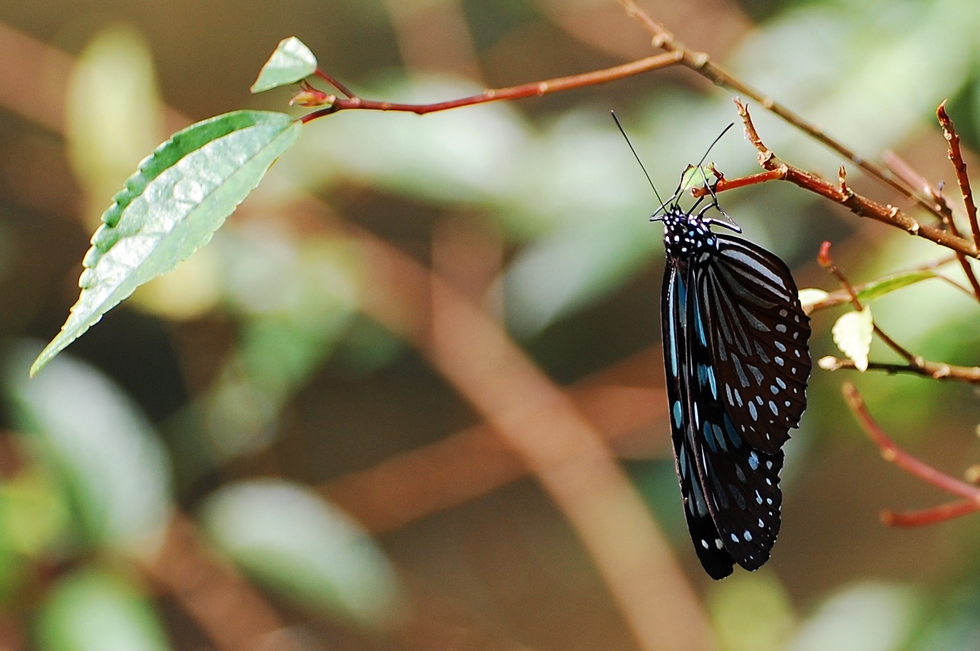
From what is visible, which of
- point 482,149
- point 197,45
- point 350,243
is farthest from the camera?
point 197,45

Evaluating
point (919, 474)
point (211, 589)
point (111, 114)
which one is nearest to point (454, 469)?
point (211, 589)

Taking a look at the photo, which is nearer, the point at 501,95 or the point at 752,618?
the point at 501,95

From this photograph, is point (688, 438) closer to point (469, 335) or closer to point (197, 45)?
point (469, 335)


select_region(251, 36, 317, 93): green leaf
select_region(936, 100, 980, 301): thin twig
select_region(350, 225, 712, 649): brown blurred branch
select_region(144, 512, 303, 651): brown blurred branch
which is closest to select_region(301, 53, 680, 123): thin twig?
select_region(251, 36, 317, 93): green leaf

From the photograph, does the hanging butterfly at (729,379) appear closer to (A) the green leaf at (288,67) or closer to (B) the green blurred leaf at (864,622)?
(A) the green leaf at (288,67)

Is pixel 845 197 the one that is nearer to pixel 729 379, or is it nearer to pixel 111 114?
pixel 729 379

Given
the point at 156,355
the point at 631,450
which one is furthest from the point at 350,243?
the point at 156,355
